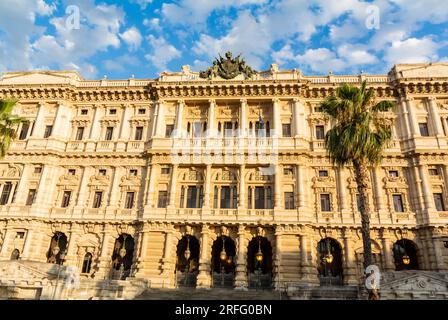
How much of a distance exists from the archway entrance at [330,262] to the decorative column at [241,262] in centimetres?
621

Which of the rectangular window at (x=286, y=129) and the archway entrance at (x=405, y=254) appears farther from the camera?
the rectangular window at (x=286, y=129)

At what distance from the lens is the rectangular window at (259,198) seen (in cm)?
2873

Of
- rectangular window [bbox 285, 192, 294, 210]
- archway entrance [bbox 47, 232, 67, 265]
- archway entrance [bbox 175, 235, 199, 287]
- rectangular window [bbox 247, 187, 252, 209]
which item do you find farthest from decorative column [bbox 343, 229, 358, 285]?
archway entrance [bbox 47, 232, 67, 265]

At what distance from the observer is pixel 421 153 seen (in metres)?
28.4

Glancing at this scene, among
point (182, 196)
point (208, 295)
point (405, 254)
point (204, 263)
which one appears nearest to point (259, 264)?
point (204, 263)

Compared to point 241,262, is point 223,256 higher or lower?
higher

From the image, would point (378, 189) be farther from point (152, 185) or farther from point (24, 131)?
point (24, 131)

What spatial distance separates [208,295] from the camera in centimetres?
2277

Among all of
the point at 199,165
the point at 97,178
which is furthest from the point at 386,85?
the point at 97,178

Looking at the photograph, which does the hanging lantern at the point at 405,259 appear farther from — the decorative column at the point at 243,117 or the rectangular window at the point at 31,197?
the rectangular window at the point at 31,197

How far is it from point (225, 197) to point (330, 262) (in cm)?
1025

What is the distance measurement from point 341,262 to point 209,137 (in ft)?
51.6

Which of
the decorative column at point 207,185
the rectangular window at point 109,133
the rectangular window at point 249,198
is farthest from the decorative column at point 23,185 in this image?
the rectangular window at point 249,198

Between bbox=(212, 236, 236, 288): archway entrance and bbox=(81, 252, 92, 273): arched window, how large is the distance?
10782 millimetres
